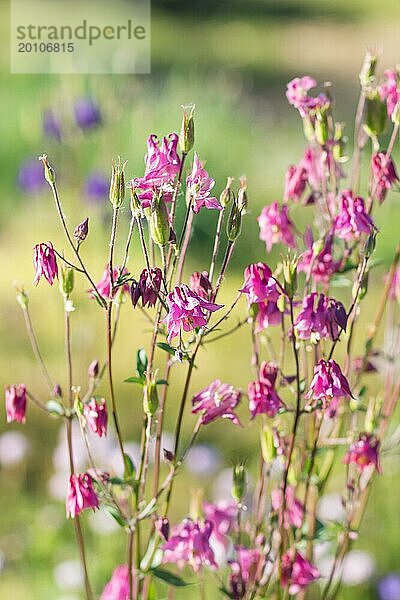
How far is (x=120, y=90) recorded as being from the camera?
2672mm

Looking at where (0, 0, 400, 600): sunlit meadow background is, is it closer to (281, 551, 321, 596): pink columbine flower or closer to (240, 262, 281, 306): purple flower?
(281, 551, 321, 596): pink columbine flower

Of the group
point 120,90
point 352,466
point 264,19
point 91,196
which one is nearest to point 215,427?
point 91,196

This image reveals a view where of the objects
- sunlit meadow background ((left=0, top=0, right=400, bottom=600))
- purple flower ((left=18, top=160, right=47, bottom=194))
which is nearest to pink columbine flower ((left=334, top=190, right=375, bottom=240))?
sunlit meadow background ((left=0, top=0, right=400, bottom=600))

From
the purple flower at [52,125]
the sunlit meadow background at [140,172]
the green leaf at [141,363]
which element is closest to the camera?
the green leaf at [141,363]

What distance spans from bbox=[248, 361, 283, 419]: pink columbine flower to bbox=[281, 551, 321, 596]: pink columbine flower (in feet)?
0.56

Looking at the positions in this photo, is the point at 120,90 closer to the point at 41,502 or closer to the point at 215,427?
the point at 215,427

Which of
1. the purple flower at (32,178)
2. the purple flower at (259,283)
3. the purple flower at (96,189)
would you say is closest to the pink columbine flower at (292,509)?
the purple flower at (259,283)

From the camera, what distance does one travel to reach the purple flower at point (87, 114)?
7.79ft

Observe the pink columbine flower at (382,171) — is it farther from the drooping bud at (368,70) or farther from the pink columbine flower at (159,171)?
the pink columbine flower at (159,171)

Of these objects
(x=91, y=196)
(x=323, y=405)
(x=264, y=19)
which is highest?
(x=264, y=19)

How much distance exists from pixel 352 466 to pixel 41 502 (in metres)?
0.81

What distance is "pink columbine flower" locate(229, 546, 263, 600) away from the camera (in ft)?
3.33

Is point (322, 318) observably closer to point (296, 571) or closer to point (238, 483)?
point (238, 483)

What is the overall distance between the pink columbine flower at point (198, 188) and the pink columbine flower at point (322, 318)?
0.13m
